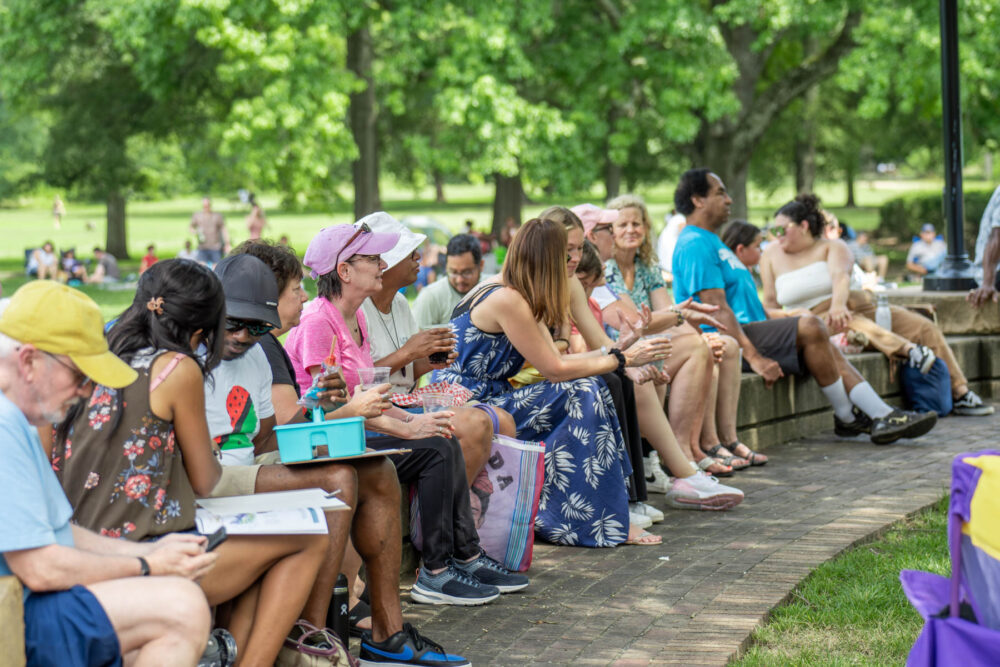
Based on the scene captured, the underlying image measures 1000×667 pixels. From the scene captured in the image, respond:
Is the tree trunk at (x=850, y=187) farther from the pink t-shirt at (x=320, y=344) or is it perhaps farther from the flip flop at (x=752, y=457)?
the pink t-shirt at (x=320, y=344)

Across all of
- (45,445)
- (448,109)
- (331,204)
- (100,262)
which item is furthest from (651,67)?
(45,445)

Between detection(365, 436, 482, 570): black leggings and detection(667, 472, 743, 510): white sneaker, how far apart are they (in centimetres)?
183

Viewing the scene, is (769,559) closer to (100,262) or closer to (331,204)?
(331,204)

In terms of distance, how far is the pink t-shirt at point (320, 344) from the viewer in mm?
4840

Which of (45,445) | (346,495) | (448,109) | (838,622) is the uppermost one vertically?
(448,109)

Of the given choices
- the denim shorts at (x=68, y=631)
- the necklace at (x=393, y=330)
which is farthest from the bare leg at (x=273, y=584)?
the necklace at (x=393, y=330)

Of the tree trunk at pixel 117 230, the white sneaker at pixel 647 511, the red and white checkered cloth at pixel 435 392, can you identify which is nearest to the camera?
the red and white checkered cloth at pixel 435 392

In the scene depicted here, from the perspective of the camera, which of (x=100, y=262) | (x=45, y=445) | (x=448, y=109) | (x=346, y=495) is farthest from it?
(x=100, y=262)

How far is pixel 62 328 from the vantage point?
2.86 meters

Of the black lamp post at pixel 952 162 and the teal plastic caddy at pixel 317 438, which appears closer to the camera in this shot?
the teal plastic caddy at pixel 317 438

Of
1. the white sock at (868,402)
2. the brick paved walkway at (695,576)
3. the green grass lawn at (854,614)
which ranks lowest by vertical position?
the green grass lawn at (854,614)

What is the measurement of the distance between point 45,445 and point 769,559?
314 centimetres

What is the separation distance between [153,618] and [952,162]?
866 cm

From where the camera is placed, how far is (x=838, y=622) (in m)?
4.51
